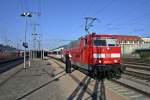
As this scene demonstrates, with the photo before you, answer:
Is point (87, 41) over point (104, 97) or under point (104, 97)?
over

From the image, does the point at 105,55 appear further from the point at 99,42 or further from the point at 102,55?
the point at 99,42

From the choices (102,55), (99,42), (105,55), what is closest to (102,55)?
(102,55)

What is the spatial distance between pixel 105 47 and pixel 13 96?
888 cm

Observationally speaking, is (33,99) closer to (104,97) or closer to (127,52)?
(104,97)

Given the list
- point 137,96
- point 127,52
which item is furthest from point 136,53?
point 137,96

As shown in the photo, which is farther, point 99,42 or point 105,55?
point 99,42

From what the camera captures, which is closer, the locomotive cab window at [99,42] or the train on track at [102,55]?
the train on track at [102,55]

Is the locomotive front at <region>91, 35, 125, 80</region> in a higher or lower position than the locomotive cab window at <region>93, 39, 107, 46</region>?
lower

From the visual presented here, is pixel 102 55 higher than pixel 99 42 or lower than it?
lower

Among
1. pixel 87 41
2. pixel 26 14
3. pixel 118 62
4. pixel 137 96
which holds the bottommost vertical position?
pixel 137 96

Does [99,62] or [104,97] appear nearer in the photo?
[104,97]

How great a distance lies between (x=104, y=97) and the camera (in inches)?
448

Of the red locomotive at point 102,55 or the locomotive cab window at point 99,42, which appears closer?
the red locomotive at point 102,55

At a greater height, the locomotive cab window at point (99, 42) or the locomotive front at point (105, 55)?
the locomotive cab window at point (99, 42)
